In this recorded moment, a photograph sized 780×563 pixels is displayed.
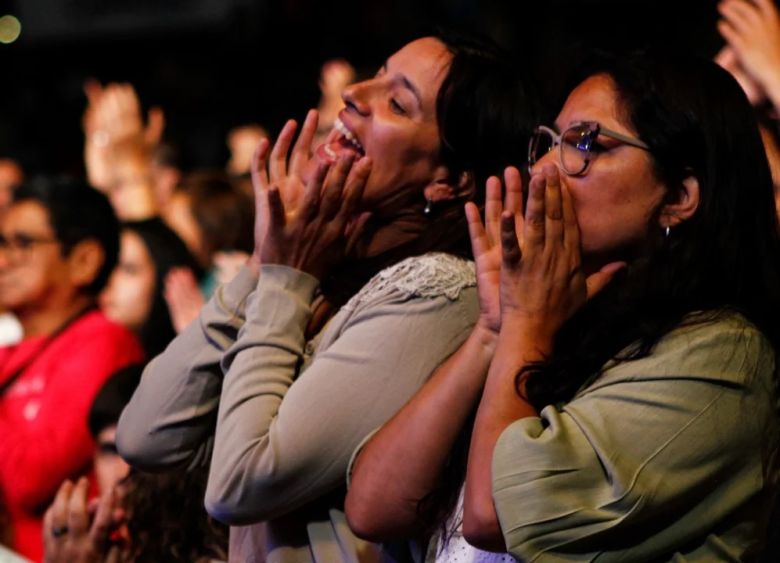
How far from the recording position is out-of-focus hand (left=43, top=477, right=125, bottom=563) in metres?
2.56

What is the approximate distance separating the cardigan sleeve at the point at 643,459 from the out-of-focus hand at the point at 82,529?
1.12 meters

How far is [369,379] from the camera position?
195 centimetres

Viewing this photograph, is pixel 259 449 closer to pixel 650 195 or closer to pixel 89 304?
pixel 650 195

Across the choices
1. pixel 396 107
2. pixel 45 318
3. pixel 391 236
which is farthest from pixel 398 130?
pixel 45 318

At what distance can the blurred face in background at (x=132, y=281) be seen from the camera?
4.43m

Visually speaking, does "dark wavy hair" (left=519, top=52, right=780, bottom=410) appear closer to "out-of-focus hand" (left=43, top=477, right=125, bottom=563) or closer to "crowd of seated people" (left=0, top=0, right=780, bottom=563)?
"crowd of seated people" (left=0, top=0, right=780, bottom=563)

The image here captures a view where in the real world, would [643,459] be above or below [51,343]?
above

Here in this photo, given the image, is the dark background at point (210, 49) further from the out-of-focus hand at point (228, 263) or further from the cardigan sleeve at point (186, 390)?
the cardigan sleeve at point (186, 390)

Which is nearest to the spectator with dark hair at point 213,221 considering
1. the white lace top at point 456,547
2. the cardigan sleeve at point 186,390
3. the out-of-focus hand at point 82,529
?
the out-of-focus hand at point 82,529

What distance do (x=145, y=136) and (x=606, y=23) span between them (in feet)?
7.72

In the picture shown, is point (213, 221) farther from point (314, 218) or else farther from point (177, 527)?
point (314, 218)

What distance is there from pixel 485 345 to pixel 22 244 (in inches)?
88.6

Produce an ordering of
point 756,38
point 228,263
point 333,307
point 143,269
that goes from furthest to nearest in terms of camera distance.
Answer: point 143,269
point 228,263
point 756,38
point 333,307

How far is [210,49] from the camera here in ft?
32.4
